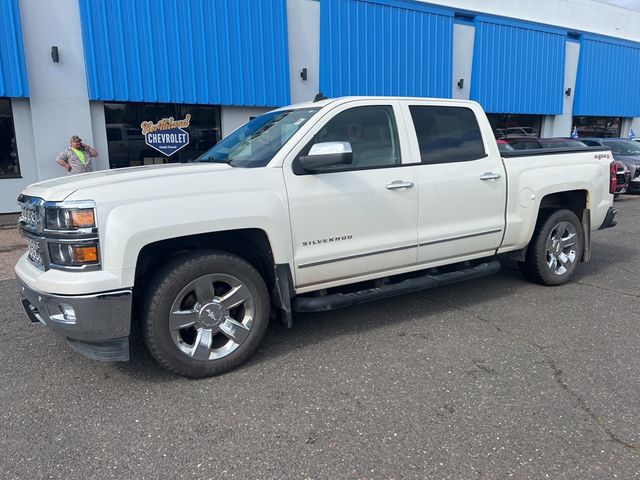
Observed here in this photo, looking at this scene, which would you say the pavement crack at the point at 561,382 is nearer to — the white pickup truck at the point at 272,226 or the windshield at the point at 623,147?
the white pickup truck at the point at 272,226

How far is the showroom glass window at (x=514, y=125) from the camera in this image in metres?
17.7

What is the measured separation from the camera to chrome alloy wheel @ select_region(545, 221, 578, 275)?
5.20 meters

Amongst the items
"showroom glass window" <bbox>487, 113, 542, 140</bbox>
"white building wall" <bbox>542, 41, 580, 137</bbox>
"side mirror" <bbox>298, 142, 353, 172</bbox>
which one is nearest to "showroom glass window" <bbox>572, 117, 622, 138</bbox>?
"white building wall" <bbox>542, 41, 580, 137</bbox>

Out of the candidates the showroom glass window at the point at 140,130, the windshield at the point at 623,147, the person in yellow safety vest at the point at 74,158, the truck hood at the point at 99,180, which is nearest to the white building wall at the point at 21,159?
the person in yellow safety vest at the point at 74,158

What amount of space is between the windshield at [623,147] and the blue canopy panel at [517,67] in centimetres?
404

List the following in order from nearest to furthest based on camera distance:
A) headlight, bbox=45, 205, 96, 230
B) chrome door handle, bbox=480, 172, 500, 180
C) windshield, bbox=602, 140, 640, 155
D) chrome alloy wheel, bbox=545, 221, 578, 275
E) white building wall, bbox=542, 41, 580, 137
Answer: headlight, bbox=45, 205, 96, 230 → chrome door handle, bbox=480, 172, 500, 180 → chrome alloy wheel, bbox=545, 221, 578, 275 → windshield, bbox=602, 140, 640, 155 → white building wall, bbox=542, 41, 580, 137

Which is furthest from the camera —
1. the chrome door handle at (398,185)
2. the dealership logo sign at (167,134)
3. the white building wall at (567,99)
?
the white building wall at (567,99)

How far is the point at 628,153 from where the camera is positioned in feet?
44.2

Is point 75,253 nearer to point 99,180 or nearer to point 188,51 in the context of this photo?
point 99,180

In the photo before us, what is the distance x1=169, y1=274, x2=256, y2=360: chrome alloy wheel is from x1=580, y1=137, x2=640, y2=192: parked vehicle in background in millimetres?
12643

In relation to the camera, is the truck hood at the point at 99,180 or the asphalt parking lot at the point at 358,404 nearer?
the asphalt parking lot at the point at 358,404

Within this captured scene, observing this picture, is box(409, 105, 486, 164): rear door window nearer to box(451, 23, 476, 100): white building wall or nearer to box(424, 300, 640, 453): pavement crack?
box(424, 300, 640, 453): pavement crack

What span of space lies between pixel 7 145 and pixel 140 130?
2656 mm

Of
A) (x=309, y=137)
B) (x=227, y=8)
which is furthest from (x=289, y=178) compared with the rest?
(x=227, y=8)
